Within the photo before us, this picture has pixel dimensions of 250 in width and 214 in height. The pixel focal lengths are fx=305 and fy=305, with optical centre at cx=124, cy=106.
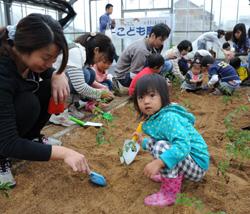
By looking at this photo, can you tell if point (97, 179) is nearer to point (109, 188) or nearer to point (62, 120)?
point (109, 188)

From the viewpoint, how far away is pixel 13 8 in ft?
31.8

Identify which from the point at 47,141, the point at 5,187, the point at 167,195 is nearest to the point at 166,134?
the point at 167,195

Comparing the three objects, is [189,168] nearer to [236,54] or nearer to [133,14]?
[236,54]

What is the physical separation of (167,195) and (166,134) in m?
0.35

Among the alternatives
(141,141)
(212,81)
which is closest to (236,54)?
(212,81)

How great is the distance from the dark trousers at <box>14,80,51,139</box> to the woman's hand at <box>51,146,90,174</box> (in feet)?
1.52

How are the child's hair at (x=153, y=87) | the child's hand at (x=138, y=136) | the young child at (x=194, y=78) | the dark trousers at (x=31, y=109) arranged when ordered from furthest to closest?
the young child at (x=194, y=78) → the child's hand at (x=138, y=136) → the dark trousers at (x=31, y=109) → the child's hair at (x=153, y=87)

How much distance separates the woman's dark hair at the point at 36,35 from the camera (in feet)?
4.52

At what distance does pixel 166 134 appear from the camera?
156 cm

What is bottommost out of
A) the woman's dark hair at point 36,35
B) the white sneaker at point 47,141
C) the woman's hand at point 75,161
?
the white sneaker at point 47,141

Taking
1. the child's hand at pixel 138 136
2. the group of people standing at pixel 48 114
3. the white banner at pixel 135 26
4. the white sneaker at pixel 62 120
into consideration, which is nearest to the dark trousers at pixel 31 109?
the group of people standing at pixel 48 114

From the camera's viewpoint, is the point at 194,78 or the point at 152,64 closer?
the point at 152,64

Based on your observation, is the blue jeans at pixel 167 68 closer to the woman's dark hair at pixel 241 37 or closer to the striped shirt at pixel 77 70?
the striped shirt at pixel 77 70

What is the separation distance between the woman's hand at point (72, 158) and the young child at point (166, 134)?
13.9 inches
